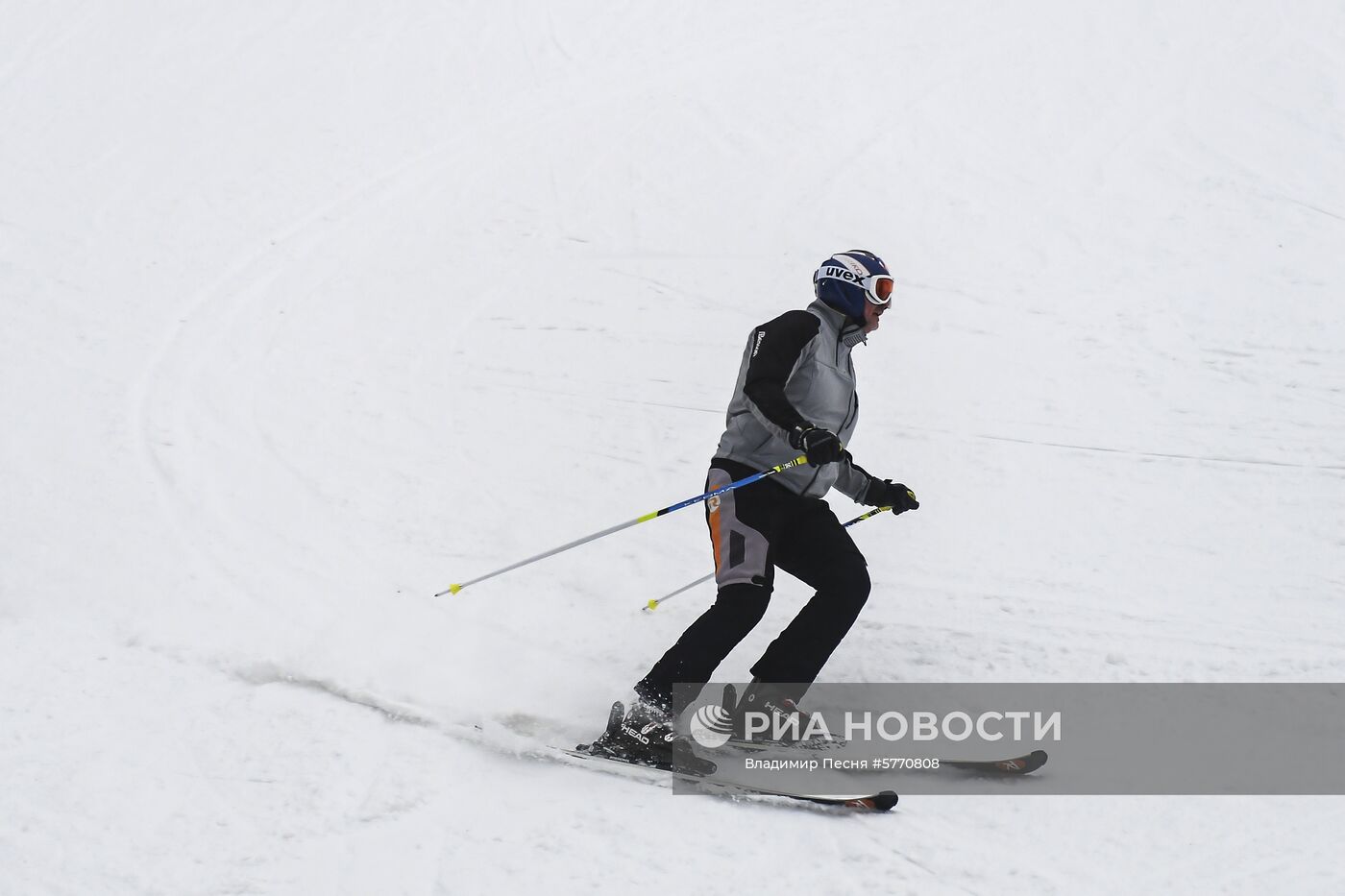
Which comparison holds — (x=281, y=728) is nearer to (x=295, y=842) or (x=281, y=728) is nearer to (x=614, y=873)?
(x=295, y=842)

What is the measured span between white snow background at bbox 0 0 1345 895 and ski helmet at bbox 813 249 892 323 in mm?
1520

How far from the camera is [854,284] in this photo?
430 cm

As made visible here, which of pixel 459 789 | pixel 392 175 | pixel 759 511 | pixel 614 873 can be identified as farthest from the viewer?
pixel 392 175

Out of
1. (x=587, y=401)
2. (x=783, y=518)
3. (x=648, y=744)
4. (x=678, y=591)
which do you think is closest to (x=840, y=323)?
(x=783, y=518)

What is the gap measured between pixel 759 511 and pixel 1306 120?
7749 mm

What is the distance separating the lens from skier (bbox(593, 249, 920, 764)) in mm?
4039

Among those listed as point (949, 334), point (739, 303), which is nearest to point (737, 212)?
point (739, 303)

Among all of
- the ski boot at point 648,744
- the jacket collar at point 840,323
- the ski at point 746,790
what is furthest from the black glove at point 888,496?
the ski boot at point 648,744

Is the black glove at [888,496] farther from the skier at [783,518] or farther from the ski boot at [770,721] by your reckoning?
the ski boot at [770,721]

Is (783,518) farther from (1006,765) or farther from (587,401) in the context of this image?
(587,401)

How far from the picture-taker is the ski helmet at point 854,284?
169 inches

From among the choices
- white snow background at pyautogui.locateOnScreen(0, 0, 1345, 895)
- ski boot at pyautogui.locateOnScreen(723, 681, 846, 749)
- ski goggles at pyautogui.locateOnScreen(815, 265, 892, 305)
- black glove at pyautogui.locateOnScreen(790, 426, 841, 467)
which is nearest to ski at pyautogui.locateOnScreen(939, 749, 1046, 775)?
white snow background at pyautogui.locateOnScreen(0, 0, 1345, 895)

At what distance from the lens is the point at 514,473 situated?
6.03m

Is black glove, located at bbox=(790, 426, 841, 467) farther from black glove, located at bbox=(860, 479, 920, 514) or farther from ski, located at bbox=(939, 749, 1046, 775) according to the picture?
ski, located at bbox=(939, 749, 1046, 775)
